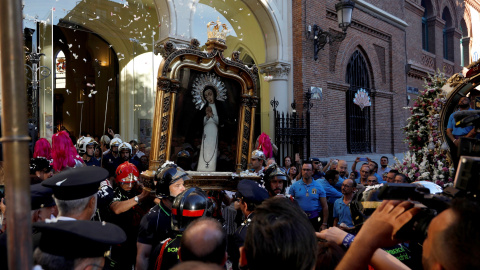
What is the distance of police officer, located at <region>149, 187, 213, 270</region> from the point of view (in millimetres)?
2906

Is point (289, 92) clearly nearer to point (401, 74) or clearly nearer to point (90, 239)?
point (401, 74)

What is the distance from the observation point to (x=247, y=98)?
232 inches

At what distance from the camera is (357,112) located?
15.9 metres

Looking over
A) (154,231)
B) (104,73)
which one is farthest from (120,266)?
(104,73)

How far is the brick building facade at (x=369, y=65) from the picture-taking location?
44.0ft

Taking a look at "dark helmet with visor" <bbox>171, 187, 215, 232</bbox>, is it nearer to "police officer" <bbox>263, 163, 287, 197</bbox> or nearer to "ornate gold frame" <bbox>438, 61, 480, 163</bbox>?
"police officer" <bbox>263, 163, 287, 197</bbox>

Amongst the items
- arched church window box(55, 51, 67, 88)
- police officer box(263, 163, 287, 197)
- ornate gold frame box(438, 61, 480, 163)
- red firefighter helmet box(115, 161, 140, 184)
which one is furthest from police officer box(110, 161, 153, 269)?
arched church window box(55, 51, 67, 88)

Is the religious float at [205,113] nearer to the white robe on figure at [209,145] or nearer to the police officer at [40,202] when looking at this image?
the white robe on figure at [209,145]

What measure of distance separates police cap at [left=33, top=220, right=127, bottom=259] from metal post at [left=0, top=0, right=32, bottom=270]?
0.73 meters

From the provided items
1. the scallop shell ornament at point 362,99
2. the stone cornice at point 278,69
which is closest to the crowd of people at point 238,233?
the stone cornice at point 278,69

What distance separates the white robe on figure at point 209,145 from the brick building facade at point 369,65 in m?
7.77

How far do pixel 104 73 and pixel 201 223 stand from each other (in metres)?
14.9

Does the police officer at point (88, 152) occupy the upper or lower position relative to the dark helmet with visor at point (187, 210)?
upper

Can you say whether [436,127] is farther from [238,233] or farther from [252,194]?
[238,233]
